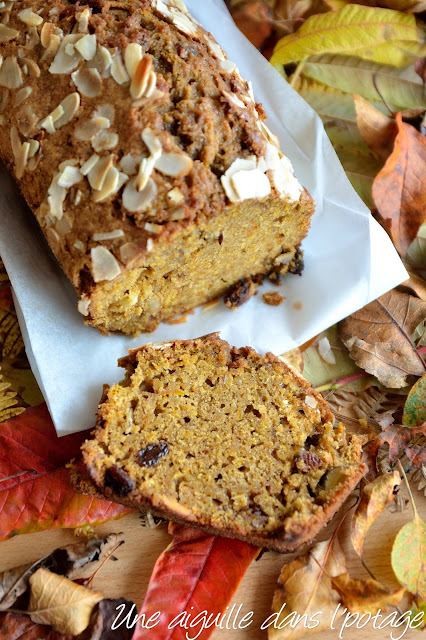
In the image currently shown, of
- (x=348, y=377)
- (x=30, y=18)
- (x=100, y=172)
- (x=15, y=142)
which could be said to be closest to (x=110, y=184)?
(x=100, y=172)

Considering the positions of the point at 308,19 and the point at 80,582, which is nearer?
the point at 80,582

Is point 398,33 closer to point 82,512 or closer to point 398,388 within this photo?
point 398,388

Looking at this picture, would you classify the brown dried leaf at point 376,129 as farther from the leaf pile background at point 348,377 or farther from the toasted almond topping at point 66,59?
the toasted almond topping at point 66,59

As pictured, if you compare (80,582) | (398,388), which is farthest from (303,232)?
(80,582)

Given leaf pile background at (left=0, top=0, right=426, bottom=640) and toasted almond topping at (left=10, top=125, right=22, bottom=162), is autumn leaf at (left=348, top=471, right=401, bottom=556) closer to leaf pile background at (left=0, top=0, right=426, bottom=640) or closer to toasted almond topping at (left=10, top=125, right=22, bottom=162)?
leaf pile background at (left=0, top=0, right=426, bottom=640)

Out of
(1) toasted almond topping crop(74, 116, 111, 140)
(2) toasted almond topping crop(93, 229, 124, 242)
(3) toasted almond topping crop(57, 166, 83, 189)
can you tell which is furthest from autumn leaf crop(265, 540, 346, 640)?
(1) toasted almond topping crop(74, 116, 111, 140)
